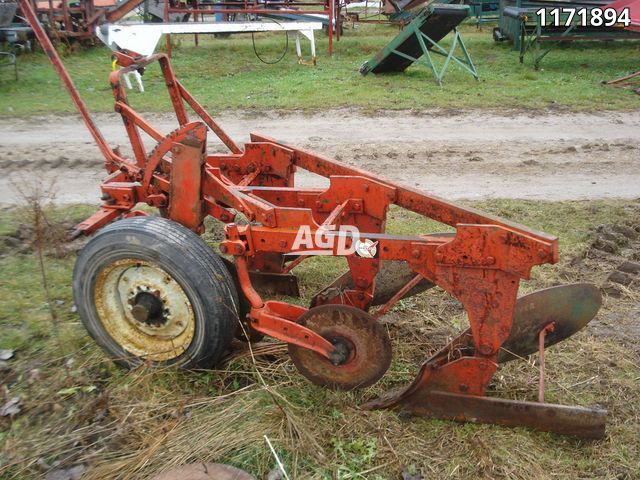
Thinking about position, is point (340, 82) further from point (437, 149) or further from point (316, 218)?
point (316, 218)

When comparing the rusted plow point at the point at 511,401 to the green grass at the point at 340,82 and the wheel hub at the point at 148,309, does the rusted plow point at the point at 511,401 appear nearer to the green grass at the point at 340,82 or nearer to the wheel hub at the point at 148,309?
the wheel hub at the point at 148,309

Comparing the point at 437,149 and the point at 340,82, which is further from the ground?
the point at 340,82

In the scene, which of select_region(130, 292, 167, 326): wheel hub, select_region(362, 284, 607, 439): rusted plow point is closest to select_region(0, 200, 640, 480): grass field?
select_region(362, 284, 607, 439): rusted plow point

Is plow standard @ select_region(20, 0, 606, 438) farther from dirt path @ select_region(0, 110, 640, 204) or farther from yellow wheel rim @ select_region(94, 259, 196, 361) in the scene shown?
dirt path @ select_region(0, 110, 640, 204)

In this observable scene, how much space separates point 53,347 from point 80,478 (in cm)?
126

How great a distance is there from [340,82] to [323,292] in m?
8.46

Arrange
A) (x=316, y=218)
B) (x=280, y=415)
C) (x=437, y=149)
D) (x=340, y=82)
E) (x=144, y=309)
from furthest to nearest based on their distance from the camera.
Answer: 1. (x=340, y=82)
2. (x=437, y=149)
3. (x=316, y=218)
4. (x=144, y=309)
5. (x=280, y=415)

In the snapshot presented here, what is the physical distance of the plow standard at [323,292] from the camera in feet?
11.0

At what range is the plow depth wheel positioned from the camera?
3.55m

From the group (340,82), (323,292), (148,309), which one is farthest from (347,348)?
(340,82)

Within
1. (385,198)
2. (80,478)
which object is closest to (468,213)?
(385,198)

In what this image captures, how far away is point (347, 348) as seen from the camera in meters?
3.61

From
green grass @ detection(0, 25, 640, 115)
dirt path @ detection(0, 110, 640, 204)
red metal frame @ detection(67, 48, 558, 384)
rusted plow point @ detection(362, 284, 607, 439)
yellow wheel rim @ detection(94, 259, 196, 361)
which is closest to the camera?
red metal frame @ detection(67, 48, 558, 384)

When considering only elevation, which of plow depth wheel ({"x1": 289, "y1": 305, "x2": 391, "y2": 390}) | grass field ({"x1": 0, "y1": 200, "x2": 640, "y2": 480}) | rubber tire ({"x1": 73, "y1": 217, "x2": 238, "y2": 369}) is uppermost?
Answer: rubber tire ({"x1": 73, "y1": 217, "x2": 238, "y2": 369})
